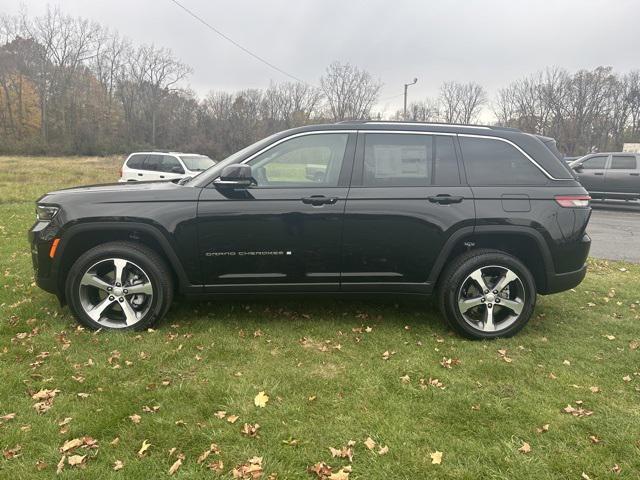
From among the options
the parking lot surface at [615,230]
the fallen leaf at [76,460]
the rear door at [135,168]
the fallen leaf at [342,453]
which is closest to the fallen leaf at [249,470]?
the fallen leaf at [342,453]

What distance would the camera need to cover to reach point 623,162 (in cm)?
1466

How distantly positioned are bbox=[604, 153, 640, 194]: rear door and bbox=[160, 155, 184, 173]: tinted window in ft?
44.6

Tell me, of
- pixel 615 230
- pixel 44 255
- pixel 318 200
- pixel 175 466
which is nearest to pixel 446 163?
pixel 318 200

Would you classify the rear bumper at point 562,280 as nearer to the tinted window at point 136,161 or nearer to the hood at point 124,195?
the hood at point 124,195

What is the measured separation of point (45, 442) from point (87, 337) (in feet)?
4.56

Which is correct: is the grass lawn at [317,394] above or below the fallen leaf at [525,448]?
above

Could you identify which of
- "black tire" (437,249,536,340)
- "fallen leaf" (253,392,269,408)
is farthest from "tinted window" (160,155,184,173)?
"fallen leaf" (253,392,269,408)

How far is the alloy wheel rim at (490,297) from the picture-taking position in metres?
3.99

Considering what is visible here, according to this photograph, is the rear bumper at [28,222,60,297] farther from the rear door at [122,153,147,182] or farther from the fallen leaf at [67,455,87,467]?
the rear door at [122,153,147,182]

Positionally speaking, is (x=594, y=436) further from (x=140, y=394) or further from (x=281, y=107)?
(x=281, y=107)

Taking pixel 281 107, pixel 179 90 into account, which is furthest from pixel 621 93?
pixel 179 90

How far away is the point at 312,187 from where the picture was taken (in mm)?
3922

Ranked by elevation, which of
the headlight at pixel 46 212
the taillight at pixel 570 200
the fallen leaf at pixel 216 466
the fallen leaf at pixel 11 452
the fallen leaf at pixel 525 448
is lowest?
the fallen leaf at pixel 525 448

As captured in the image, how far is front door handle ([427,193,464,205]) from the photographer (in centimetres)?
391
